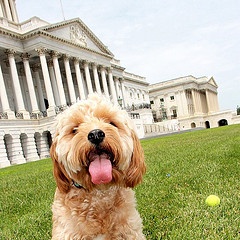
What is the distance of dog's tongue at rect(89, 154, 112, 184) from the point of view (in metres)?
2.19

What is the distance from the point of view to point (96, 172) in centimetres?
219

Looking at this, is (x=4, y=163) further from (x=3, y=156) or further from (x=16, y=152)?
(x=16, y=152)

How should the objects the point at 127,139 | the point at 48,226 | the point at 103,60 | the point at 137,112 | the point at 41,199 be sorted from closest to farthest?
the point at 127,139
the point at 48,226
the point at 41,199
the point at 103,60
the point at 137,112

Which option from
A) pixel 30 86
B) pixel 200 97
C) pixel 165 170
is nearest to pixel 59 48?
pixel 30 86

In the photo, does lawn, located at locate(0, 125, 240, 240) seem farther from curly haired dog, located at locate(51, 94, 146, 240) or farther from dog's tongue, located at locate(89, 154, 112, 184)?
dog's tongue, located at locate(89, 154, 112, 184)

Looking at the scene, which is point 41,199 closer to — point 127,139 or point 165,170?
point 165,170

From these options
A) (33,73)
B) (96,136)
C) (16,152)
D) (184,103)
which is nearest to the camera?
(96,136)

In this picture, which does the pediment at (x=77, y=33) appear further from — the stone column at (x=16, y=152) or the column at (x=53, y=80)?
the stone column at (x=16, y=152)

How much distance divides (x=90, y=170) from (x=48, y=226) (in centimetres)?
211

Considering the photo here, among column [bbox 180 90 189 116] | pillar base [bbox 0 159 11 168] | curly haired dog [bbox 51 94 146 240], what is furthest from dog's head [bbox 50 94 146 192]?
column [bbox 180 90 189 116]

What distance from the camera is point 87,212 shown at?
2461mm

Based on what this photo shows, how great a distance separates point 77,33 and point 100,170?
4224 cm

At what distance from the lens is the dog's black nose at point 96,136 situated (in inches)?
85.8

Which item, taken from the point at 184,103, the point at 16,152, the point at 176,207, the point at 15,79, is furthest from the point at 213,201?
the point at 184,103
